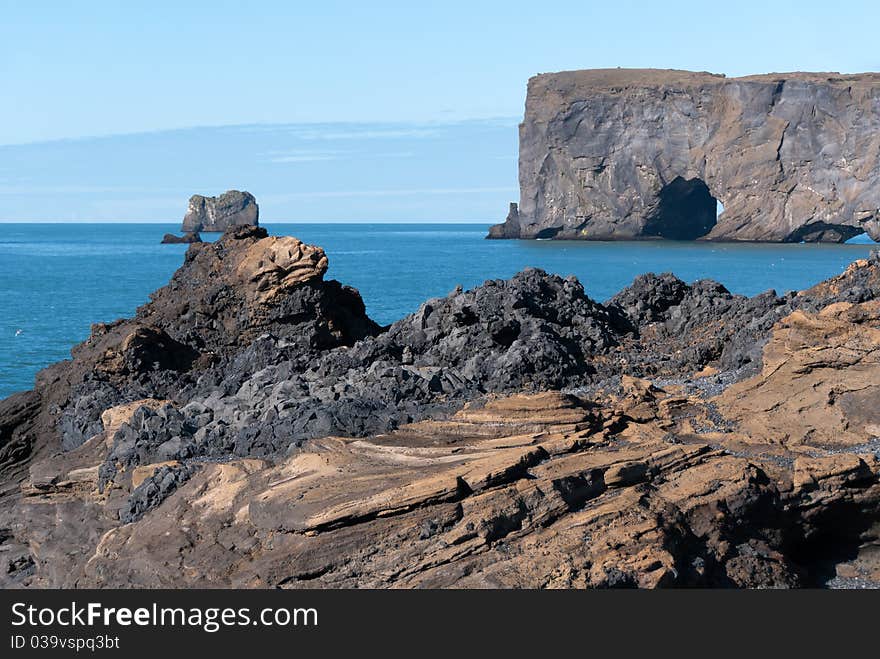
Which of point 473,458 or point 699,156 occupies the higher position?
point 699,156

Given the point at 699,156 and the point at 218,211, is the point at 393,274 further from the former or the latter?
the point at 218,211

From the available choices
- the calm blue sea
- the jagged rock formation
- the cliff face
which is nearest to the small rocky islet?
the calm blue sea

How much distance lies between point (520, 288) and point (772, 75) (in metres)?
107

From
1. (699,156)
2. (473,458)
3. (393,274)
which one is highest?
(699,156)

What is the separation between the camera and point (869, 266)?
21938mm

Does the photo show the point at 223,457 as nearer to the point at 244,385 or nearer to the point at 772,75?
the point at 244,385

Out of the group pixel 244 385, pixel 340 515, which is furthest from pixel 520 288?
pixel 340 515

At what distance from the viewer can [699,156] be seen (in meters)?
123

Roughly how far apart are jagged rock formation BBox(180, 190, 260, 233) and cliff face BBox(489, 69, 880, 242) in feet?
192

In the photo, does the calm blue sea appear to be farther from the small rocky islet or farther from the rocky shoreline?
the rocky shoreline

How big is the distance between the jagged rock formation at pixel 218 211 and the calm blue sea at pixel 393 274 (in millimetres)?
51034

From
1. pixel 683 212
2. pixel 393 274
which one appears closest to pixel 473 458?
pixel 393 274

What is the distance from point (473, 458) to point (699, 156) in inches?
4525

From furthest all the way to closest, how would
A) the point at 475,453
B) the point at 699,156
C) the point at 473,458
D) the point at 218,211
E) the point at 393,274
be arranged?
the point at 218,211
the point at 699,156
the point at 393,274
the point at 475,453
the point at 473,458
